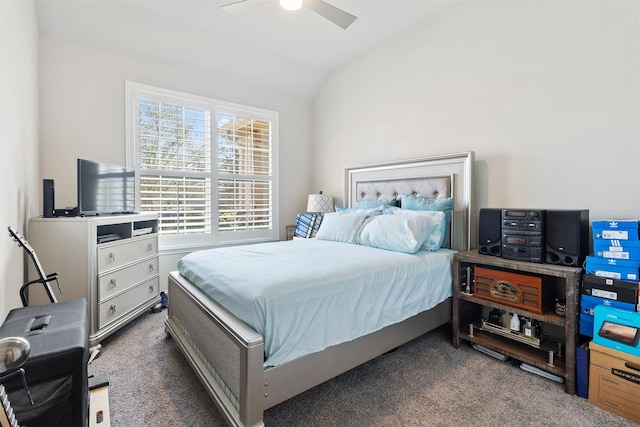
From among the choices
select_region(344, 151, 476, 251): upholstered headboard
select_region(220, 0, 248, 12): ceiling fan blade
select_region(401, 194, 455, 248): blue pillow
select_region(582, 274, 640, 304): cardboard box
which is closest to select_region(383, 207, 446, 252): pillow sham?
select_region(401, 194, 455, 248): blue pillow

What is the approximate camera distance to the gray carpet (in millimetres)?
1523

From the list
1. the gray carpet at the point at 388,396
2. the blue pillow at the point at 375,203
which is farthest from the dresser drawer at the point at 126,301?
the blue pillow at the point at 375,203

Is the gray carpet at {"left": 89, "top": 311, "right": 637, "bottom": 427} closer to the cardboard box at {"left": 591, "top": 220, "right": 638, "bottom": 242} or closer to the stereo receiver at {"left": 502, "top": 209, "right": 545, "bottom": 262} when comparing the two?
the stereo receiver at {"left": 502, "top": 209, "right": 545, "bottom": 262}

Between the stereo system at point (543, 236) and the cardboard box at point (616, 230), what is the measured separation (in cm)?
9

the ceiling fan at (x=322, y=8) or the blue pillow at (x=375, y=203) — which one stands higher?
the ceiling fan at (x=322, y=8)

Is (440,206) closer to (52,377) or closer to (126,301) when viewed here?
(52,377)

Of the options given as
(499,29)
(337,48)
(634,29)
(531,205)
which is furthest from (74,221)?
(634,29)

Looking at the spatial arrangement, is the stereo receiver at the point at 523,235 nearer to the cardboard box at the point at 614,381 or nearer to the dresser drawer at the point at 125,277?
the cardboard box at the point at 614,381

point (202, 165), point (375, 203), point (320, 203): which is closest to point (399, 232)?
point (375, 203)

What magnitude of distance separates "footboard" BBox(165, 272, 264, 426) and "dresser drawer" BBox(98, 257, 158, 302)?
65 centimetres

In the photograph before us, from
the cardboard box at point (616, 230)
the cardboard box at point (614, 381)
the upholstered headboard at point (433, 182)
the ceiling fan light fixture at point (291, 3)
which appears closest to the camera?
the cardboard box at point (614, 381)

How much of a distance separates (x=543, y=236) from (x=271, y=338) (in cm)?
183

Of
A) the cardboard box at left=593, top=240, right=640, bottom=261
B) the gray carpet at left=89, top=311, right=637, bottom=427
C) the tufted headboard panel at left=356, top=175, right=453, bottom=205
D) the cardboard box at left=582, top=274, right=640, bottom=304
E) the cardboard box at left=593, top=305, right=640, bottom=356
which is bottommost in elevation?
the gray carpet at left=89, top=311, right=637, bottom=427

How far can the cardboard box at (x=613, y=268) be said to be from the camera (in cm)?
162
